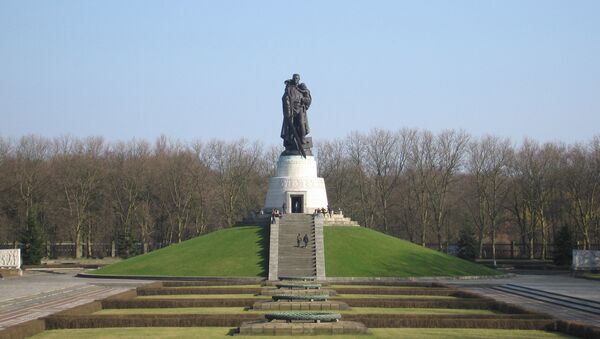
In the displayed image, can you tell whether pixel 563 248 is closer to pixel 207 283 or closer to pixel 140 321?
pixel 207 283

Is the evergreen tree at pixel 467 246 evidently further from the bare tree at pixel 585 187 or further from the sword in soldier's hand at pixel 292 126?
the sword in soldier's hand at pixel 292 126

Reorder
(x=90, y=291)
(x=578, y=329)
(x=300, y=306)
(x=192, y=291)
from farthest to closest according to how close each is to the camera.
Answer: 1. (x=90, y=291)
2. (x=192, y=291)
3. (x=300, y=306)
4. (x=578, y=329)

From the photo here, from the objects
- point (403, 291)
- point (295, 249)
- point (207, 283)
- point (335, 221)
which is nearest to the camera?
point (403, 291)

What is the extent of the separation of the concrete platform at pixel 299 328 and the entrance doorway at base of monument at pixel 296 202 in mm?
40915

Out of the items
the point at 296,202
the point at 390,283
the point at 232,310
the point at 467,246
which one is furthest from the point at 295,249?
the point at 467,246

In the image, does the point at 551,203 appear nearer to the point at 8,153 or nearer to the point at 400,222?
the point at 400,222

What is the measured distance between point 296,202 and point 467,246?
980 inches

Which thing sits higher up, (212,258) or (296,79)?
(296,79)

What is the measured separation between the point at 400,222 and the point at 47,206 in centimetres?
4376

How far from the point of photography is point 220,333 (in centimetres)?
2822

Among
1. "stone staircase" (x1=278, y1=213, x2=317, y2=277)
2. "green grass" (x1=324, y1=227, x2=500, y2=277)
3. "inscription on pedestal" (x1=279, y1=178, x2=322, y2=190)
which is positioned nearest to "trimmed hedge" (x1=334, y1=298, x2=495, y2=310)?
"stone staircase" (x1=278, y1=213, x2=317, y2=277)

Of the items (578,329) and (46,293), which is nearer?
(578,329)

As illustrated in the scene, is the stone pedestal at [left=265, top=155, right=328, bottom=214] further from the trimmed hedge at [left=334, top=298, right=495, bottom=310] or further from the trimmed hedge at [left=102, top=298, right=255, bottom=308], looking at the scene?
the trimmed hedge at [left=334, top=298, right=495, bottom=310]

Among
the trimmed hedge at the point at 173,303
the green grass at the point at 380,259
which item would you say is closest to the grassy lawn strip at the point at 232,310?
the trimmed hedge at the point at 173,303
